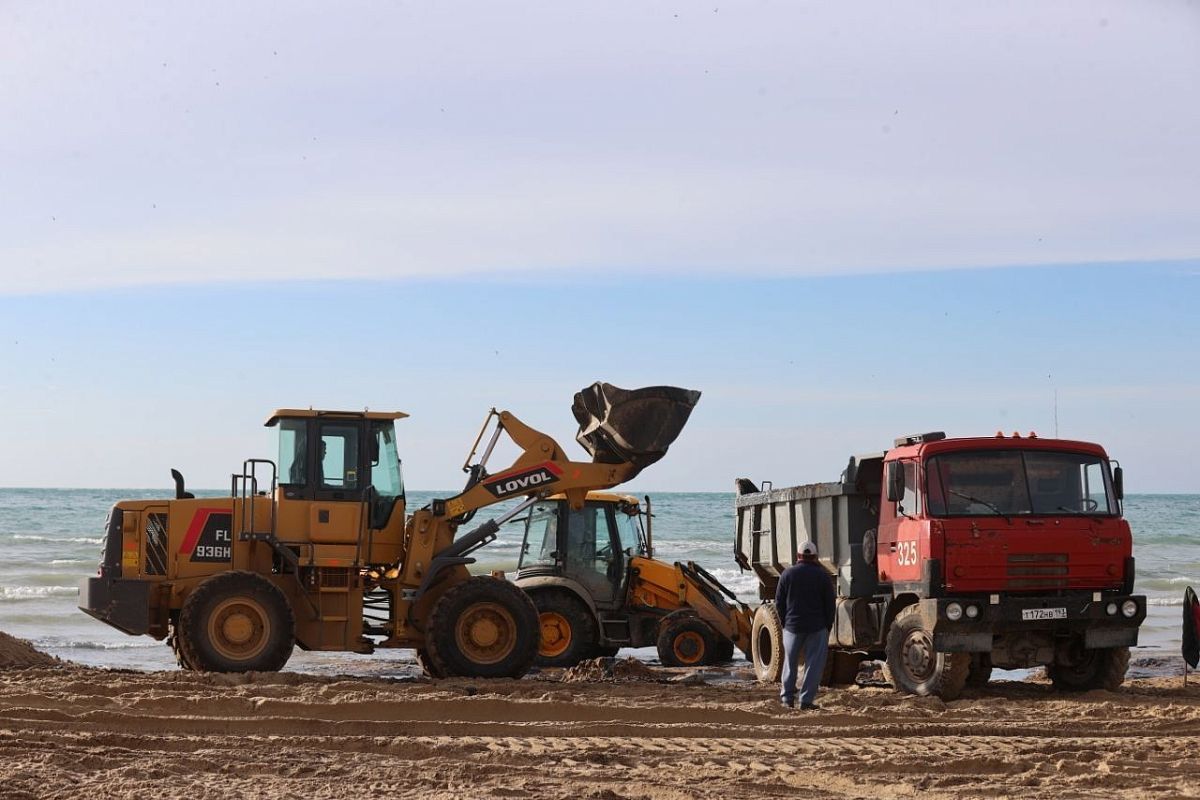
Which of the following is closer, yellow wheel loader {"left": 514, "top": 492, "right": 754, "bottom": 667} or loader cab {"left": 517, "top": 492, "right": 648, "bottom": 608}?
yellow wheel loader {"left": 514, "top": 492, "right": 754, "bottom": 667}

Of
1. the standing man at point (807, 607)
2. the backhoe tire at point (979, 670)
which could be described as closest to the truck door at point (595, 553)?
the backhoe tire at point (979, 670)

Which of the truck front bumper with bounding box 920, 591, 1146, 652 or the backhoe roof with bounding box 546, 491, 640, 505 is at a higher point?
the backhoe roof with bounding box 546, 491, 640, 505

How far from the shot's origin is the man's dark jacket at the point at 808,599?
13109 millimetres

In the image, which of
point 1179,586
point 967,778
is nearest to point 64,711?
point 967,778

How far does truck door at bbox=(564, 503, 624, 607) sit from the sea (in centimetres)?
233

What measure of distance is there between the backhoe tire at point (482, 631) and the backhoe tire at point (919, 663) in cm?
361

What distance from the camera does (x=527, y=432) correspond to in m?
15.9

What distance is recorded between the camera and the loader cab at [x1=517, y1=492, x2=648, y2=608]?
18625 millimetres

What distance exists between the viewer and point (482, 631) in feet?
49.6

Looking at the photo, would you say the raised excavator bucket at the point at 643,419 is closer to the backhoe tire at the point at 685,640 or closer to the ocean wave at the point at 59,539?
the backhoe tire at the point at 685,640

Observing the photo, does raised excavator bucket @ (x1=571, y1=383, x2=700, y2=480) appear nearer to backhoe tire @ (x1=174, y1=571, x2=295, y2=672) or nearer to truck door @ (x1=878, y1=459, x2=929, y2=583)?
truck door @ (x1=878, y1=459, x2=929, y2=583)

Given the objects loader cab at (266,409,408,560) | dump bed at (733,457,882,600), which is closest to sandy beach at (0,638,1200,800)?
dump bed at (733,457,882,600)

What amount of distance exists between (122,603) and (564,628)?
5.45 meters

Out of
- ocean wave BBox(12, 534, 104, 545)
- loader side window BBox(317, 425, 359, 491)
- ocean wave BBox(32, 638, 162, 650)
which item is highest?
loader side window BBox(317, 425, 359, 491)
